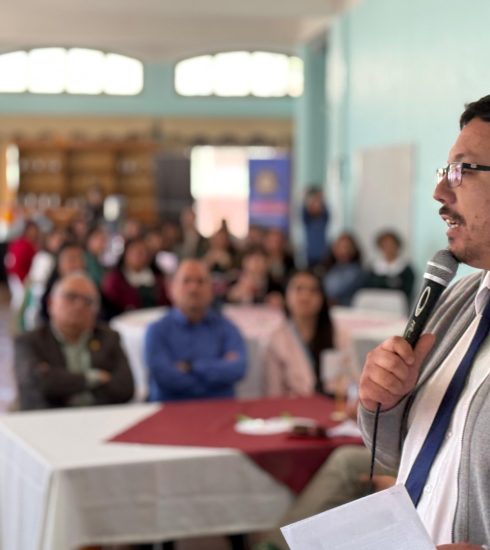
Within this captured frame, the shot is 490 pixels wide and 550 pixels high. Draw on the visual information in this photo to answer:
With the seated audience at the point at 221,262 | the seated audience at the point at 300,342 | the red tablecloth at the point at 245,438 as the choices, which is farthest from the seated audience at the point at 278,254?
the red tablecloth at the point at 245,438

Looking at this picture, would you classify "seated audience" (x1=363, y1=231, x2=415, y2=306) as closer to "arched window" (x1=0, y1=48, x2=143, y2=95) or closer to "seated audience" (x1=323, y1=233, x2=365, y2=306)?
"seated audience" (x1=323, y1=233, x2=365, y2=306)

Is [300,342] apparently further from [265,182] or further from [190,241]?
[265,182]

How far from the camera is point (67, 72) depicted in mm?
20359

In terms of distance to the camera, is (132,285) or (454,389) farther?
(132,285)

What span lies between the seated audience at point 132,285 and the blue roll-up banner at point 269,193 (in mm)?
8292

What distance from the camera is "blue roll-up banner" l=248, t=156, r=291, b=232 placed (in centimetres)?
1812

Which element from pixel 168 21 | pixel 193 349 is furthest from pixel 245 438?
pixel 168 21

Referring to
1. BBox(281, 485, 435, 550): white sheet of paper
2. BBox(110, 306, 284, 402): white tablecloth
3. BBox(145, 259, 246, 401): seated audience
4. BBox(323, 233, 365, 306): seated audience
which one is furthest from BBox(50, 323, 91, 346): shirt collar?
BBox(323, 233, 365, 306): seated audience

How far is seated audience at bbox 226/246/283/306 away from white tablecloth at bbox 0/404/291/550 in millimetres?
4673

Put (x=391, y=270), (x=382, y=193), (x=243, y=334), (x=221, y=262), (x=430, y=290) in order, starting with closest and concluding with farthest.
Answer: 1. (x=430, y=290)
2. (x=243, y=334)
3. (x=391, y=270)
4. (x=382, y=193)
5. (x=221, y=262)

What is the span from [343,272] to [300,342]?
5.13m

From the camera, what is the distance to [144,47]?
1941 cm

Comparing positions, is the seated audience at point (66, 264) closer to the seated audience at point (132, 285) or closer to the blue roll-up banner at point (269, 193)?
the seated audience at point (132, 285)

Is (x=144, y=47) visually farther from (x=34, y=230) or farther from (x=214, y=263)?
(x=214, y=263)
